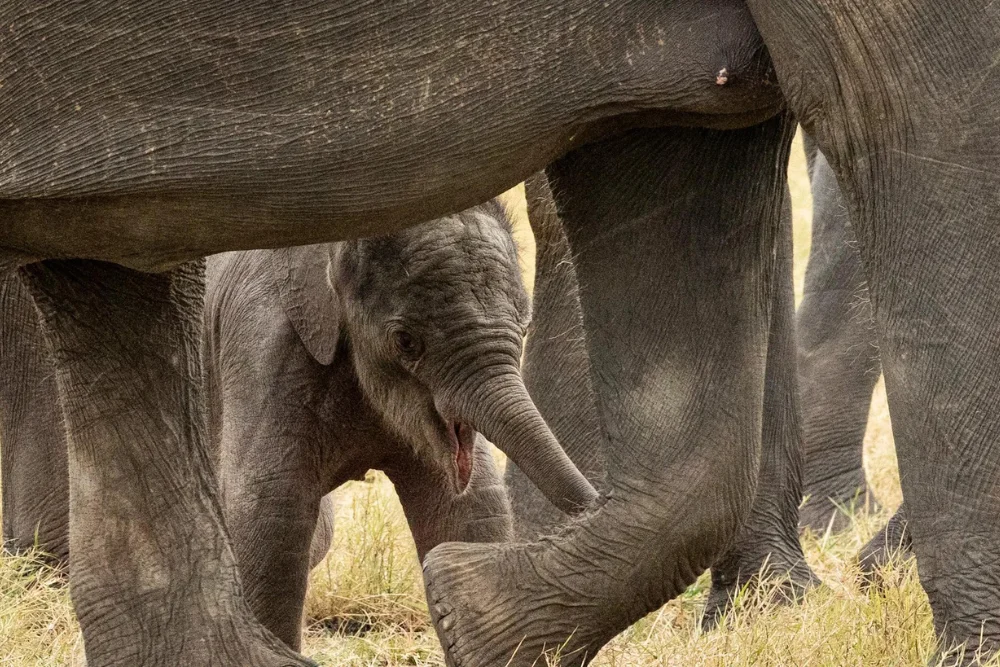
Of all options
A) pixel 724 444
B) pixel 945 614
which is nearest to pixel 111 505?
pixel 724 444

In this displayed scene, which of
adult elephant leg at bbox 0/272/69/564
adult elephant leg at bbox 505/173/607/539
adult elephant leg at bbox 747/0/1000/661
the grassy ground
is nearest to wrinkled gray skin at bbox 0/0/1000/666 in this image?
adult elephant leg at bbox 747/0/1000/661

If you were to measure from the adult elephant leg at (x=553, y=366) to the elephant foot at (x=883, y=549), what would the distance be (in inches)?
25.3

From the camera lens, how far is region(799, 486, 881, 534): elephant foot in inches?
202

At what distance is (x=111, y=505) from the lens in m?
3.10

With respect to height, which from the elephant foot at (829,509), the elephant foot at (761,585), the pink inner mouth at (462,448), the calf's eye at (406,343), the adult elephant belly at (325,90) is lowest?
the elephant foot at (761,585)

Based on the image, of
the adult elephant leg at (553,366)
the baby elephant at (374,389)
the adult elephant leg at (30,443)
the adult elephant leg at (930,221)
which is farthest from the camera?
the adult elephant leg at (553,366)

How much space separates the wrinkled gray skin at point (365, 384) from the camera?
3561mm

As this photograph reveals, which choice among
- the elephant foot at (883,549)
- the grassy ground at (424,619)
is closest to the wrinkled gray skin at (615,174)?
the grassy ground at (424,619)

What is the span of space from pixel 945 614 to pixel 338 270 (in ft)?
5.24

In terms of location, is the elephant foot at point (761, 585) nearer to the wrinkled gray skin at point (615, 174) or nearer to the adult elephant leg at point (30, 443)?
the wrinkled gray skin at point (615, 174)

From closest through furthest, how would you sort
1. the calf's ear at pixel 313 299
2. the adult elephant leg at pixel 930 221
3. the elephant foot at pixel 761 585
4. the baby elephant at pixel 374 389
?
the adult elephant leg at pixel 930 221, the baby elephant at pixel 374 389, the calf's ear at pixel 313 299, the elephant foot at pixel 761 585

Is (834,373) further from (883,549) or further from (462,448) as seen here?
(462,448)

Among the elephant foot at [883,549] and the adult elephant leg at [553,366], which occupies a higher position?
the adult elephant leg at [553,366]

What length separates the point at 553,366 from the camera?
14.6ft
